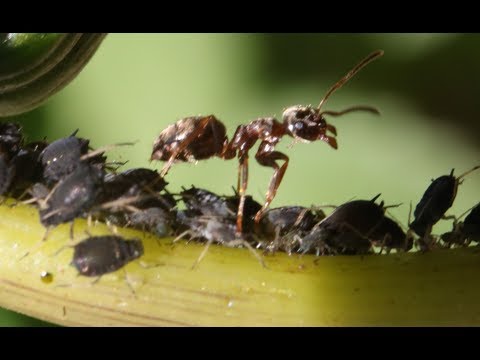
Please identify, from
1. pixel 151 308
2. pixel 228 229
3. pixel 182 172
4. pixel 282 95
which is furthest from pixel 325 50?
pixel 151 308

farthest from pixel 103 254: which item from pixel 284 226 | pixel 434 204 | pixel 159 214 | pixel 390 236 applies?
pixel 434 204

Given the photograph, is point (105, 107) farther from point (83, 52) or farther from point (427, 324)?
point (427, 324)

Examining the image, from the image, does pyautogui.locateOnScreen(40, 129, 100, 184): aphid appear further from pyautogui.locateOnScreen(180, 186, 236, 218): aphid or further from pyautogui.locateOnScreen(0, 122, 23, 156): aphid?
pyautogui.locateOnScreen(180, 186, 236, 218): aphid

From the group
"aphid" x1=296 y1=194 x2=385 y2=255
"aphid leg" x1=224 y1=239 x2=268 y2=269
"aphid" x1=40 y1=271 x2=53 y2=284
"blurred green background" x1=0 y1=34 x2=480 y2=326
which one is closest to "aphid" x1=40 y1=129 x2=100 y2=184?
"aphid" x1=40 y1=271 x2=53 y2=284

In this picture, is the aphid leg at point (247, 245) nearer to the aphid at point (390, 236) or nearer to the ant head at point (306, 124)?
the aphid at point (390, 236)

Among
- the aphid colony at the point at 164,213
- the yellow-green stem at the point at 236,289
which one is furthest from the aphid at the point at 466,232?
the yellow-green stem at the point at 236,289

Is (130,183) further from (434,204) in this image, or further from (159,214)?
(434,204)

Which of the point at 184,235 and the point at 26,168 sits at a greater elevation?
the point at 26,168
